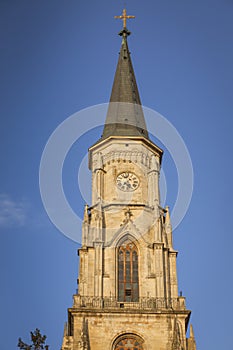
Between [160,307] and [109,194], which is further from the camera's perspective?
[109,194]

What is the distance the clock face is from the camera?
56.1 meters

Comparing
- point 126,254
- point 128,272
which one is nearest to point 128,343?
point 128,272

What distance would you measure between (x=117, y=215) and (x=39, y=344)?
1755 cm

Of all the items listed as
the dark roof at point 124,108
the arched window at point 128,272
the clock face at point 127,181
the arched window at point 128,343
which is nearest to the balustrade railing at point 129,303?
the arched window at point 128,272

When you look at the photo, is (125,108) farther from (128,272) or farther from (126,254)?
(128,272)

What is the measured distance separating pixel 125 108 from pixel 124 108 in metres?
0.08

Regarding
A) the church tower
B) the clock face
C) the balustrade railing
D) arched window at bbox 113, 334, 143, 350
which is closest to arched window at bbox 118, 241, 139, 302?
the church tower

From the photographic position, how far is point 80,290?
4956 cm

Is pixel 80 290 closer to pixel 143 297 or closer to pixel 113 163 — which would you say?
pixel 143 297

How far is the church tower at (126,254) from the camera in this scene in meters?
46.9

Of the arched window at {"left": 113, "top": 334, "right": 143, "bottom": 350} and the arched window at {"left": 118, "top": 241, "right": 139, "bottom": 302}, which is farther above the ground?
the arched window at {"left": 118, "top": 241, "right": 139, "bottom": 302}

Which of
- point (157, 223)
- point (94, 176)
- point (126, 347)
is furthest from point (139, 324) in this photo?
point (94, 176)

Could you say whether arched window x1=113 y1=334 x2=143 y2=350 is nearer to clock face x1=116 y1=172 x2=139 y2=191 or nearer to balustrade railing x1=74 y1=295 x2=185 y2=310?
balustrade railing x1=74 y1=295 x2=185 y2=310

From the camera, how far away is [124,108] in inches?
2422
